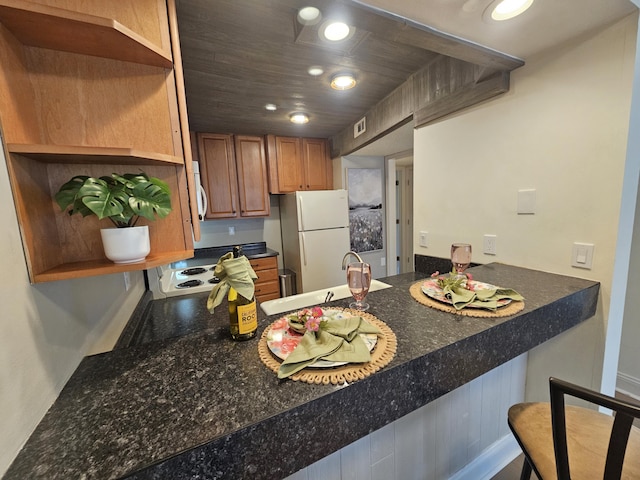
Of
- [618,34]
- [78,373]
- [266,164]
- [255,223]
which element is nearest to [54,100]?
[78,373]

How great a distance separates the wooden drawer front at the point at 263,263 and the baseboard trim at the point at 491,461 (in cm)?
241

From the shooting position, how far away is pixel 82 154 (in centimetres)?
64

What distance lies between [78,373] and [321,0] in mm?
1412

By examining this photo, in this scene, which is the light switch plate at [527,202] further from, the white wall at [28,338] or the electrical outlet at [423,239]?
the white wall at [28,338]

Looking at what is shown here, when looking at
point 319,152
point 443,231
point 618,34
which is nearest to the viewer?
point 618,34

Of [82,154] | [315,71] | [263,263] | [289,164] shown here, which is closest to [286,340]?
[82,154]

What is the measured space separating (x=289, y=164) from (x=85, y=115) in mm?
2667

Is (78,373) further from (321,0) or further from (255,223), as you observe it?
(255,223)

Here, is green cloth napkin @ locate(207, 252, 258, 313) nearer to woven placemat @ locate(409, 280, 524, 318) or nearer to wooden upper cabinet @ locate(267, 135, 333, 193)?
woven placemat @ locate(409, 280, 524, 318)

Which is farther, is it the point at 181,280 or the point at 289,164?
the point at 289,164

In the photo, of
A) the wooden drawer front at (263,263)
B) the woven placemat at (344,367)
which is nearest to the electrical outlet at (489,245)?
the woven placemat at (344,367)

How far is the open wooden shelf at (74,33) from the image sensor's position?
571 mm

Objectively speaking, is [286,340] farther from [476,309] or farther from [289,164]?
[289,164]

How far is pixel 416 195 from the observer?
2.06 meters
